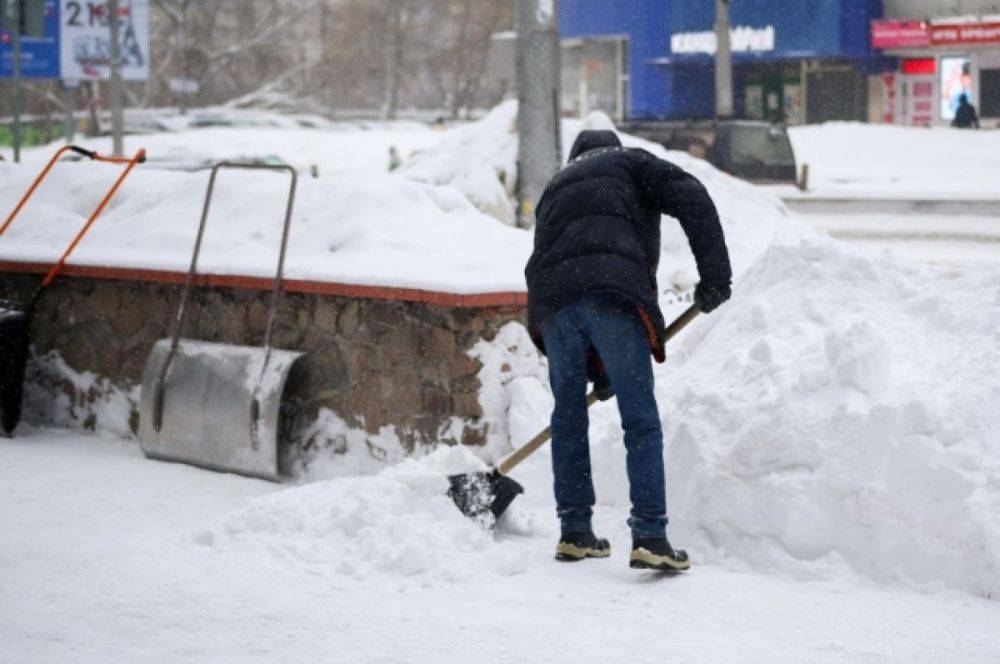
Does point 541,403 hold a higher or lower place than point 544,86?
lower

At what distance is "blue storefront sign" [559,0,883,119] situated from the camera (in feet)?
127

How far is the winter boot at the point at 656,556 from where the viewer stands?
16.6 ft

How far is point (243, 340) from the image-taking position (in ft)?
25.0

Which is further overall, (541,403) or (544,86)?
(544,86)

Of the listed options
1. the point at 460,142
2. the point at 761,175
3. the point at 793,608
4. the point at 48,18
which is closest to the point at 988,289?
the point at 793,608

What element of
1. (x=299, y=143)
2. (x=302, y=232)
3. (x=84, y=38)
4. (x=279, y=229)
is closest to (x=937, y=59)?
(x=299, y=143)

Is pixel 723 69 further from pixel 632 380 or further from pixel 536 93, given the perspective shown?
pixel 632 380

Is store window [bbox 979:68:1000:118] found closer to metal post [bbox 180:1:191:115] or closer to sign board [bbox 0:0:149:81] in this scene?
sign board [bbox 0:0:149:81]

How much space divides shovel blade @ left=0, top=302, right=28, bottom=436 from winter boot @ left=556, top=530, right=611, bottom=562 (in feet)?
13.0

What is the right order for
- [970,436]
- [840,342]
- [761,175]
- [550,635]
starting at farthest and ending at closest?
[761,175]
[840,342]
[970,436]
[550,635]

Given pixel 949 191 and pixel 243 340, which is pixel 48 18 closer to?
pixel 949 191

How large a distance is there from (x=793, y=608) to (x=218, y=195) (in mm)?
4941

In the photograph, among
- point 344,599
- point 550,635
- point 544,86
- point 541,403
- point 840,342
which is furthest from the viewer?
point 544,86

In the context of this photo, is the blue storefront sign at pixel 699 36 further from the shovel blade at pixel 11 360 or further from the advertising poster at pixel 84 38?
the shovel blade at pixel 11 360
